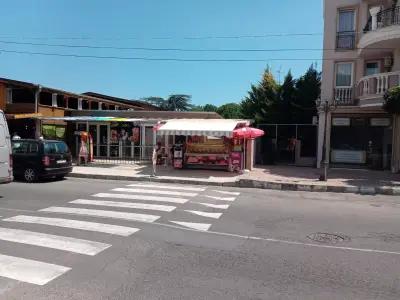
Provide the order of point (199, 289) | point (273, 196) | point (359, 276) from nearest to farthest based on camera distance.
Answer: point (199, 289) → point (359, 276) → point (273, 196)

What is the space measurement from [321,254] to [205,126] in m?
13.2

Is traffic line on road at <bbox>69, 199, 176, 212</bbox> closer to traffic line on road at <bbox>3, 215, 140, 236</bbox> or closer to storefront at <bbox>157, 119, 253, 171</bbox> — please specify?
traffic line on road at <bbox>3, 215, 140, 236</bbox>

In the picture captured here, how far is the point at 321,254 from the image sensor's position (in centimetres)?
701

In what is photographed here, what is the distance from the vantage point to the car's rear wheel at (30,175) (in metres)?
16.0

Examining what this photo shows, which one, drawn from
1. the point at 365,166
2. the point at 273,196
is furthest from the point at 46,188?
the point at 365,166

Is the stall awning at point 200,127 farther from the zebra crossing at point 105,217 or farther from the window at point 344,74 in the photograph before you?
the window at point 344,74

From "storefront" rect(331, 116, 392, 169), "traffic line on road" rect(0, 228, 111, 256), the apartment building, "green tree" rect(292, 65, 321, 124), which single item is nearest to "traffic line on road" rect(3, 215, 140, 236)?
"traffic line on road" rect(0, 228, 111, 256)

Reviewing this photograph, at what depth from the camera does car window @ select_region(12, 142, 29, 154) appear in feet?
53.8

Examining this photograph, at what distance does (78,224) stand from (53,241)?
4.49 feet

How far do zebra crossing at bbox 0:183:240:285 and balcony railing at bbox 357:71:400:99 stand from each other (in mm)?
10450

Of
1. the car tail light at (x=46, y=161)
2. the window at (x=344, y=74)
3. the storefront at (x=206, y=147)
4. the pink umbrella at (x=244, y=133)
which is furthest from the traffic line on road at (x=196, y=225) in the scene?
the window at (x=344, y=74)

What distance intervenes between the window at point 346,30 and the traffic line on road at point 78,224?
1917cm

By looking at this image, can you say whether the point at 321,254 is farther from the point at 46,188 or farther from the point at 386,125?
the point at 386,125

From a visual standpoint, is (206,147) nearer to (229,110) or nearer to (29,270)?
(29,270)
